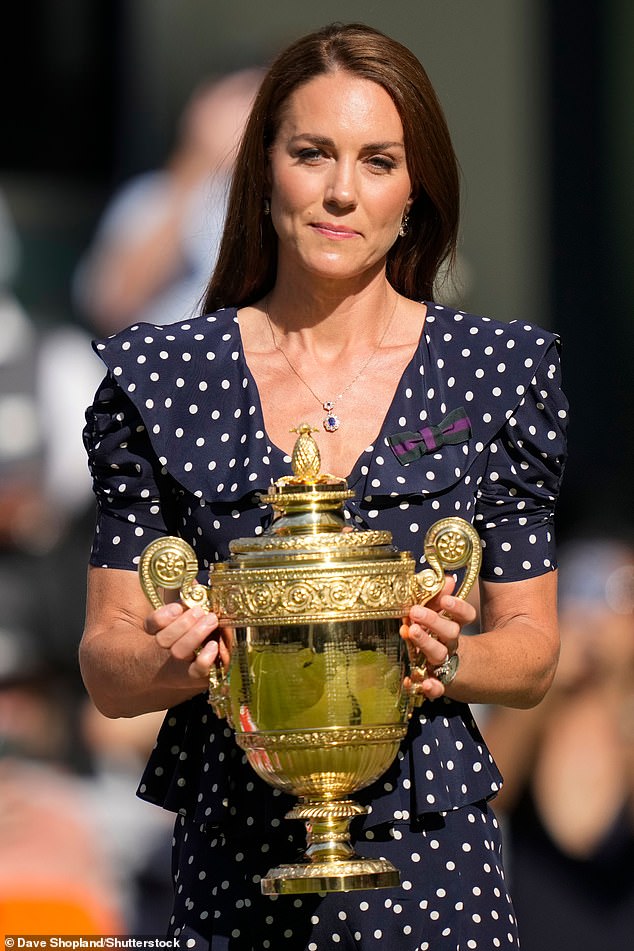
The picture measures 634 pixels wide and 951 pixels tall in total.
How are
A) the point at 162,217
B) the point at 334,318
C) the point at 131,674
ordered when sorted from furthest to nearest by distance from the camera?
the point at 162,217
the point at 334,318
the point at 131,674

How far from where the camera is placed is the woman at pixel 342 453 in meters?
2.30

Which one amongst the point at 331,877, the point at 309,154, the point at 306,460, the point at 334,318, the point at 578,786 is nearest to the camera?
the point at 331,877

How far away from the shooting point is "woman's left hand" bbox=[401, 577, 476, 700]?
2.12 m

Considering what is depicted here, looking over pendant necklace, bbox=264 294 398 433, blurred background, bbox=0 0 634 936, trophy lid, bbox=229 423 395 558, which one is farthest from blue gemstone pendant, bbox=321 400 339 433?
blurred background, bbox=0 0 634 936

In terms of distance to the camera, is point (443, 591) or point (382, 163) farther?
point (382, 163)

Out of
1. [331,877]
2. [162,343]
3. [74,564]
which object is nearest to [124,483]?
[162,343]

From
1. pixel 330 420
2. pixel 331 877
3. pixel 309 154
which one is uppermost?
pixel 309 154

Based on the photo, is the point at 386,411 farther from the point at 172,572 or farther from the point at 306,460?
the point at 172,572

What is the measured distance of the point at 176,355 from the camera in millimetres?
2508

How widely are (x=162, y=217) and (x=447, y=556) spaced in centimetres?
313

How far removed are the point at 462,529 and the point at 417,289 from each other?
2.03ft

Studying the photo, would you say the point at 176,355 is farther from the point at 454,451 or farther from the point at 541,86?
the point at 541,86

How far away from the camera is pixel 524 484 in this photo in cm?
246

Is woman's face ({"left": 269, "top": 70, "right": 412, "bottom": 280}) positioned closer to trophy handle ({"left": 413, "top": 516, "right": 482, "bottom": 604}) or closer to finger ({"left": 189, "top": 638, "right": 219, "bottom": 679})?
trophy handle ({"left": 413, "top": 516, "right": 482, "bottom": 604})
